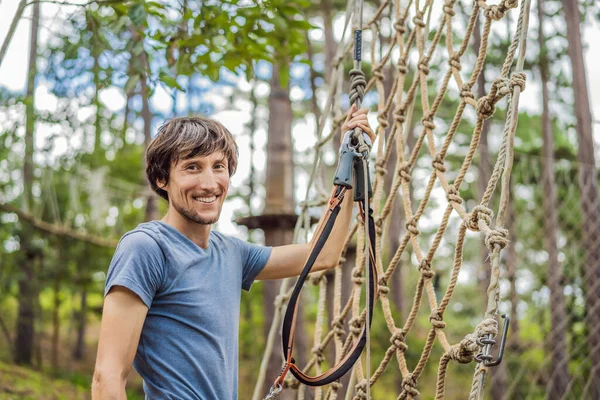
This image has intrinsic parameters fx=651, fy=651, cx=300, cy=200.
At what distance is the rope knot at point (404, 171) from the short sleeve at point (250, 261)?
1.71ft

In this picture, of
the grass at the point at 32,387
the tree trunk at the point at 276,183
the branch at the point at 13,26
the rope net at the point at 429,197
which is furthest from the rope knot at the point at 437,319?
the grass at the point at 32,387

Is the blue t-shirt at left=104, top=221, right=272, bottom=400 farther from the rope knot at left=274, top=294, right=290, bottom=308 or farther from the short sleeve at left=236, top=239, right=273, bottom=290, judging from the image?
the rope knot at left=274, top=294, right=290, bottom=308

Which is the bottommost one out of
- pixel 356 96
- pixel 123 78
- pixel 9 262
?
pixel 9 262

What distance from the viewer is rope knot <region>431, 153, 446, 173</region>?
5.26ft

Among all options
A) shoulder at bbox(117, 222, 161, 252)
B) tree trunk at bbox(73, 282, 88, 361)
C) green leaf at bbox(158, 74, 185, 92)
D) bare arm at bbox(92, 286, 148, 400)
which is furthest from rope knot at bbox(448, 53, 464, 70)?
tree trunk at bbox(73, 282, 88, 361)

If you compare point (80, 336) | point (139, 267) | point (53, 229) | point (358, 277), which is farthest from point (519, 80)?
point (80, 336)

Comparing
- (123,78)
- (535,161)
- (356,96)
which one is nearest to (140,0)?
(123,78)

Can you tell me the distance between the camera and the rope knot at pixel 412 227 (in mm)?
1647

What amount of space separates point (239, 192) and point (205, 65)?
6747mm

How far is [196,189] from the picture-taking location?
120 cm

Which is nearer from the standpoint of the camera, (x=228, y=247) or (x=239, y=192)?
(x=228, y=247)

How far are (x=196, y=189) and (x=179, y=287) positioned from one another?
186 millimetres

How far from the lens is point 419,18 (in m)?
1.90

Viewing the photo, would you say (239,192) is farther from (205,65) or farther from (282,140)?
(205,65)
